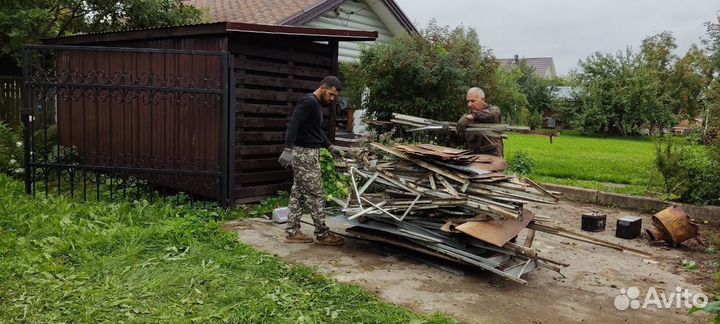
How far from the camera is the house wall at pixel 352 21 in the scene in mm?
13648

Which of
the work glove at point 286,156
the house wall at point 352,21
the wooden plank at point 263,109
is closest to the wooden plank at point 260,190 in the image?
the wooden plank at point 263,109

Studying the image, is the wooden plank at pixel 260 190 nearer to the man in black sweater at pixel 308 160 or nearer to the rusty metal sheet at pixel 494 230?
the man in black sweater at pixel 308 160

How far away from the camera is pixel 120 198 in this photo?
7570 mm

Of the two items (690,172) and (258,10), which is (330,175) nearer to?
(690,172)

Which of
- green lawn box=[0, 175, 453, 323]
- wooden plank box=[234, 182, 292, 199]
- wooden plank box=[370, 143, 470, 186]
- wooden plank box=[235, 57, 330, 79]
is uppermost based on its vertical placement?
wooden plank box=[235, 57, 330, 79]

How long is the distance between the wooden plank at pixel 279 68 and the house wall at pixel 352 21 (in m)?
4.94

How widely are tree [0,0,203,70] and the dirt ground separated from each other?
659 cm

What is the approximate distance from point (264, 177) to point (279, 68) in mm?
1573

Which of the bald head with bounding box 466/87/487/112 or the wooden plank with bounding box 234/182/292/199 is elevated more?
the bald head with bounding box 466/87/487/112

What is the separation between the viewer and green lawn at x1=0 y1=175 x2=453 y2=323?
3.89m

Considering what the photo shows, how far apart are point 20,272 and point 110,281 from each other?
0.78 meters

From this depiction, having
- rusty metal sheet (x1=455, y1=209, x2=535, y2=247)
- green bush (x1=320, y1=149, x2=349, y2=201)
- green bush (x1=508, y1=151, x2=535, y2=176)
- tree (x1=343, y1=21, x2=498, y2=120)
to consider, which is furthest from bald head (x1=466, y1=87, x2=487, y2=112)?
green bush (x1=508, y1=151, x2=535, y2=176)

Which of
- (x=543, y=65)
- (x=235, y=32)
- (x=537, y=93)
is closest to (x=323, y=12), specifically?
(x=235, y=32)

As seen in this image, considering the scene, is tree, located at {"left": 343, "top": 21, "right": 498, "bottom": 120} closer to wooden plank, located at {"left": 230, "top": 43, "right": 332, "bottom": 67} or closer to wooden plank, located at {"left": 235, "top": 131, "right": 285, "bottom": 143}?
wooden plank, located at {"left": 230, "top": 43, "right": 332, "bottom": 67}
